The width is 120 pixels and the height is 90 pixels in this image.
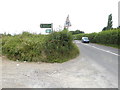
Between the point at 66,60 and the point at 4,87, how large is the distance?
4901mm

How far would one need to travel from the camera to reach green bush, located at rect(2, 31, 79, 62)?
27.2ft

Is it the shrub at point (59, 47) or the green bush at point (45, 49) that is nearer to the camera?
the green bush at point (45, 49)

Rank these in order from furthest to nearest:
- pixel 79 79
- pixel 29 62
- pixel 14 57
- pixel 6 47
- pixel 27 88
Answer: pixel 6 47 < pixel 14 57 < pixel 29 62 < pixel 79 79 < pixel 27 88

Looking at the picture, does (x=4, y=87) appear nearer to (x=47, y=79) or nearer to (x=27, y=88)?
(x=27, y=88)

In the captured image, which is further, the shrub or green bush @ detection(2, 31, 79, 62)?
the shrub

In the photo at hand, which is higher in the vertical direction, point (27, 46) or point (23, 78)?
point (27, 46)

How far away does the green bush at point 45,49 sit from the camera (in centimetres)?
828

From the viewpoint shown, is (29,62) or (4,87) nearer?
(4,87)

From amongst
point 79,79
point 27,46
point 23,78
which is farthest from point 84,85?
point 27,46

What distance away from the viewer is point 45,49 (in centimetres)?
845

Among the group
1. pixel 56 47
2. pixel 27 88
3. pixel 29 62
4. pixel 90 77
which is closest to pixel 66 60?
pixel 56 47

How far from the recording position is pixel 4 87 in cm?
417

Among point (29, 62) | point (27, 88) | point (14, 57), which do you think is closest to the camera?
point (27, 88)

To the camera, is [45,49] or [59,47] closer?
[45,49]
